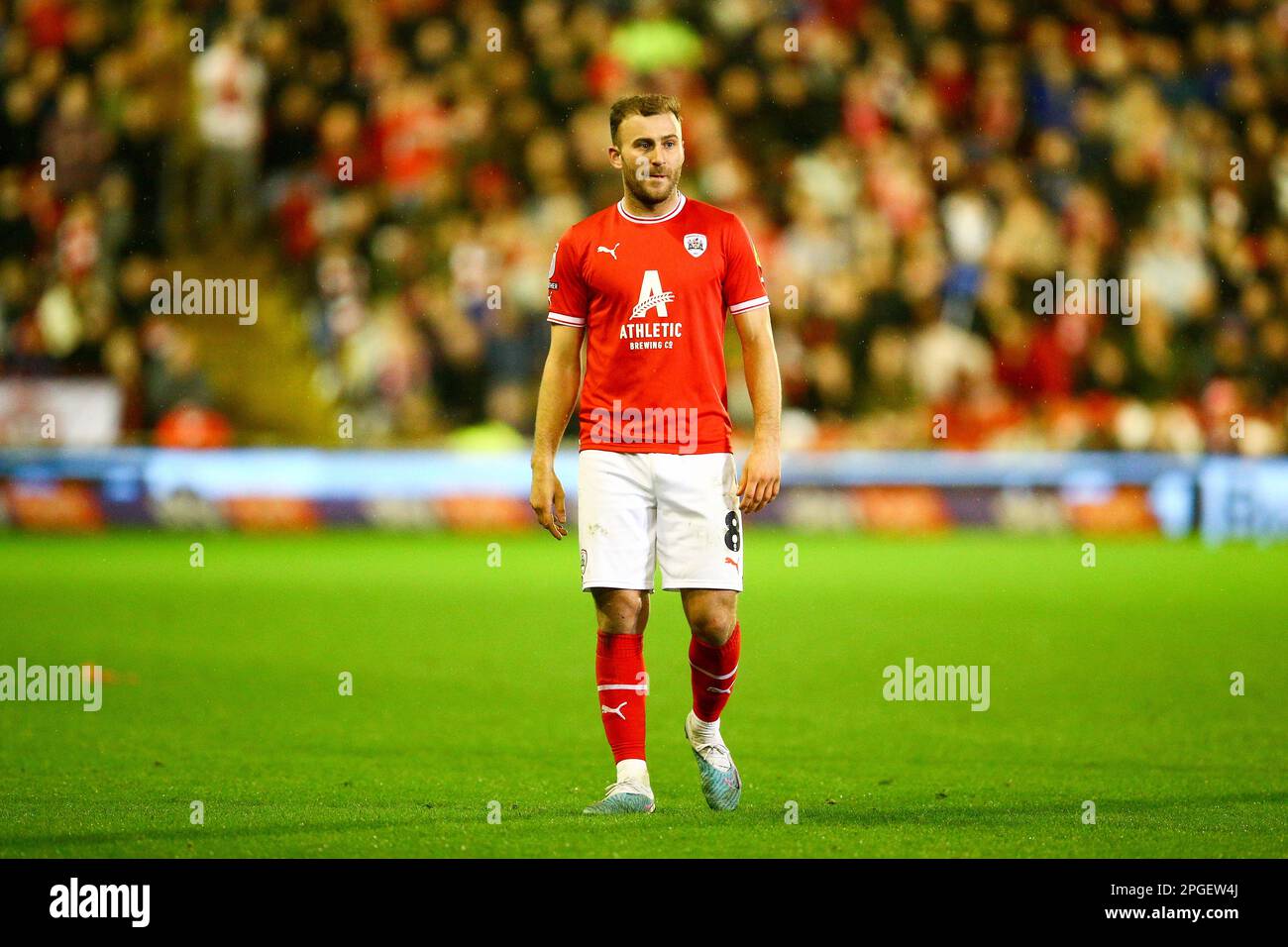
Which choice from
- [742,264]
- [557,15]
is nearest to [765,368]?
[742,264]

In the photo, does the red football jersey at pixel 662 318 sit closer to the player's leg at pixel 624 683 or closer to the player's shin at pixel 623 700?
the player's leg at pixel 624 683

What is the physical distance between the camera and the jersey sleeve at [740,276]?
639 centimetres

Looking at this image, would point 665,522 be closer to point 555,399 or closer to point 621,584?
point 621,584

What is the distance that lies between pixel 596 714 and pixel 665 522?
2.66 meters

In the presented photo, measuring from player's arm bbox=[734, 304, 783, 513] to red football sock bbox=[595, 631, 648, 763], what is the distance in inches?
23.8

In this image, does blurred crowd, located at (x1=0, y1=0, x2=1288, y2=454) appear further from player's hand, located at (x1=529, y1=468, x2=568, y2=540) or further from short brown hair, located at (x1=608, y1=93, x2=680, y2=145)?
short brown hair, located at (x1=608, y1=93, x2=680, y2=145)

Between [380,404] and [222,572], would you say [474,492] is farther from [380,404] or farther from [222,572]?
[222,572]

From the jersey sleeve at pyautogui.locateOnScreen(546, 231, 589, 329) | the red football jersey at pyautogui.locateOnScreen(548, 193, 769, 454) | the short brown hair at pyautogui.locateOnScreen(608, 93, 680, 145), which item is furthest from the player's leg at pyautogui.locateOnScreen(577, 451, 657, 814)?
the short brown hair at pyautogui.locateOnScreen(608, 93, 680, 145)

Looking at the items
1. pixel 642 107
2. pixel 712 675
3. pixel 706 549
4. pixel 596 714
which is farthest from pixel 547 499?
pixel 596 714

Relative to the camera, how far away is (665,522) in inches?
250

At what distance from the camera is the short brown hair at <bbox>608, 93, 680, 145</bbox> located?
20.5ft

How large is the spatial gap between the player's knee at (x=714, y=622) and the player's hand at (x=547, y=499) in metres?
0.52

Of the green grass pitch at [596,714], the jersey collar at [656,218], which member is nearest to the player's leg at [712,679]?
the green grass pitch at [596,714]
